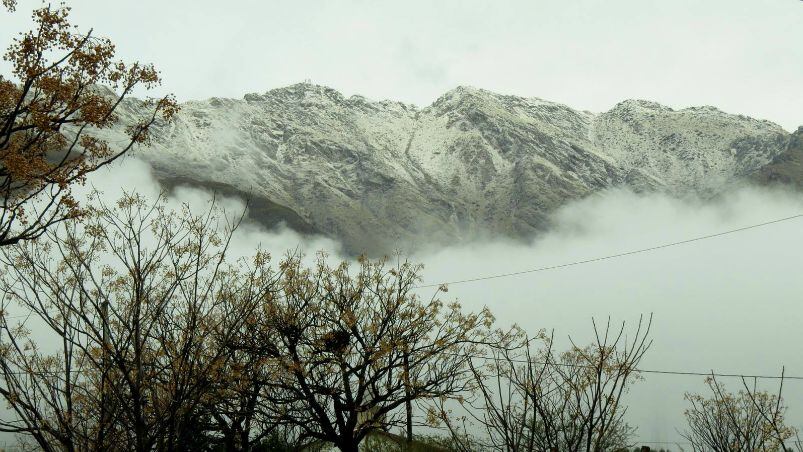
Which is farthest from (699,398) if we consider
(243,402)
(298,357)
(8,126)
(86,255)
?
(8,126)

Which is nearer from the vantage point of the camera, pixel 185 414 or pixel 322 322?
pixel 185 414

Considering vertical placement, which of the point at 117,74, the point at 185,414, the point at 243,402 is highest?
the point at 117,74

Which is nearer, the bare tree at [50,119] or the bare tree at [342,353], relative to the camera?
the bare tree at [50,119]

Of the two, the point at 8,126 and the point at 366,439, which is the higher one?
the point at 8,126

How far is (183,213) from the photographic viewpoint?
45.3 feet

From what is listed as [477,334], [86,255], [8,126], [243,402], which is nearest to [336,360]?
[243,402]

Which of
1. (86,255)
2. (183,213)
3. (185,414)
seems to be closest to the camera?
(185,414)

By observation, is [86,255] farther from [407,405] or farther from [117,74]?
[407,405]

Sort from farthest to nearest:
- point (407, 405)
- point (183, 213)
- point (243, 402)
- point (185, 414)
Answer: point (407, 405), point (243, 402), point (183, 213), point (185, 414)

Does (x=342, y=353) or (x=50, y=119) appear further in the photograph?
(x=342, y=353)

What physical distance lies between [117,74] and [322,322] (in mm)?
16449

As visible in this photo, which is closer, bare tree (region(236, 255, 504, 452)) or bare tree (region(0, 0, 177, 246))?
bare tree (region(0, 0, 177, 246))

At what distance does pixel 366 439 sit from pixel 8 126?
2516cm

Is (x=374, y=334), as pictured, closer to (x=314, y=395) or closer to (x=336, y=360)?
(x=336, y=360)
